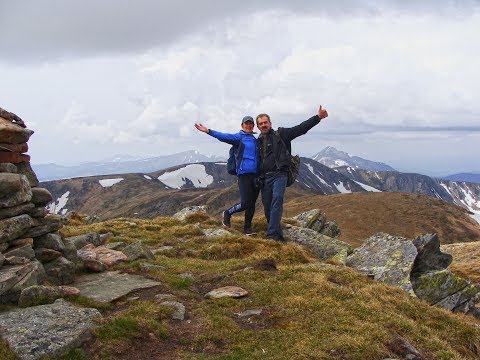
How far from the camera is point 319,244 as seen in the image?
76.3 feet

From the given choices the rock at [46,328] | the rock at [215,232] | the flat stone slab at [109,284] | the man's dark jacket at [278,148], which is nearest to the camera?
the rock at [46,328]

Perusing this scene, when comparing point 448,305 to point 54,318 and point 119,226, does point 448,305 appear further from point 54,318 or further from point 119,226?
point 119,226

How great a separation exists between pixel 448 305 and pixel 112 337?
45.7 ft

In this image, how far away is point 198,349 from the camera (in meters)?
10.1

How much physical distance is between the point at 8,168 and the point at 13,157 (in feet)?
1.65

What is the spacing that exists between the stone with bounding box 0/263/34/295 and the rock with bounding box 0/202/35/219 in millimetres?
1643

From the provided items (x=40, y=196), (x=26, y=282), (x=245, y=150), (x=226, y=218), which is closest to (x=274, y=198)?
(x=245, y=150)

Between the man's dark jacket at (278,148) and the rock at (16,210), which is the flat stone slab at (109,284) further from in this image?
the man's dark jacket at (278,148)

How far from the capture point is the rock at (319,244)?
22.4 metres

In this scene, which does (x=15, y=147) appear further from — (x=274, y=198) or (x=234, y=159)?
(x=274, y=198)

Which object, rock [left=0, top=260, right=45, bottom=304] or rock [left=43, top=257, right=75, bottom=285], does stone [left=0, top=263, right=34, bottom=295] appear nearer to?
rock [left=0, top=260, right=45, bottom=304]

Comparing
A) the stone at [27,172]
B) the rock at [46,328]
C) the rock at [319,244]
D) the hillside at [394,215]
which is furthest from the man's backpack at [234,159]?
the hillside at [394,215]

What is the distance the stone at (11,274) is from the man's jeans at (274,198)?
1085 centimetres

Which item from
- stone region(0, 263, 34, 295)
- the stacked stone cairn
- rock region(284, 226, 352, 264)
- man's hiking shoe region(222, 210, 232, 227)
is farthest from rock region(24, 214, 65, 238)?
rock region(284, 226, 352, 264)
